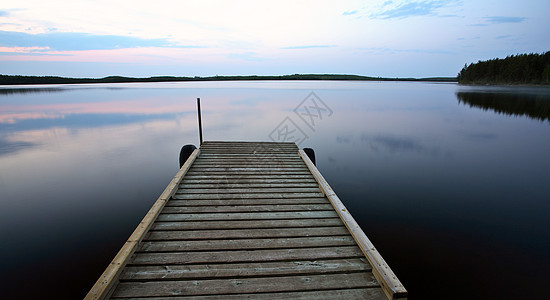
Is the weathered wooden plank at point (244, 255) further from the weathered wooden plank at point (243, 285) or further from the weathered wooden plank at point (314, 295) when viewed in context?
the weathered wooden plank at point (314, 295)

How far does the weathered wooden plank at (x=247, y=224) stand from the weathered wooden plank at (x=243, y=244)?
0.30m

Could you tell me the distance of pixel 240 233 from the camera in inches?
132

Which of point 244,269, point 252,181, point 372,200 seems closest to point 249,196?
point 252,181

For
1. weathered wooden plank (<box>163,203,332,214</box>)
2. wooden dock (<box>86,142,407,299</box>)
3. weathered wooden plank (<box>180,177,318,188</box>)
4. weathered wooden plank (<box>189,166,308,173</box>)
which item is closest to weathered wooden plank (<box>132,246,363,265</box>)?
wooden dock (<box>86,142,407,299</box>)

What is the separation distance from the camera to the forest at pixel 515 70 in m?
62.0

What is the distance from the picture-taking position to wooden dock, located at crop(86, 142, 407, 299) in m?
2.44

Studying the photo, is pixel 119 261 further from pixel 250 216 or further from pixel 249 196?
pixel 249 196

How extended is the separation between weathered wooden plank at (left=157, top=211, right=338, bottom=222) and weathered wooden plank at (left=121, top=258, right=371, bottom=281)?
3.22ft

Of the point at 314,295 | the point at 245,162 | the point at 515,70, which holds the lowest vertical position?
the point at 314,295

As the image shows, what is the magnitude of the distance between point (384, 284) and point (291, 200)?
2.13m

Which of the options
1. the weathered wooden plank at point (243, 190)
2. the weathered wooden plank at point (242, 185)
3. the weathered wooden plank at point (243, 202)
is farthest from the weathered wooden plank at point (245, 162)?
the weathered wooden plank at point (243, 202)

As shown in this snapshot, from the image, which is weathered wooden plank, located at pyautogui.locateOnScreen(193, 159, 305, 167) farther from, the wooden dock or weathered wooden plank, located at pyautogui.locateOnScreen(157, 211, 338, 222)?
weathered wooden plank, located at pyautogui.locateOnScreen(157, 211, 338, 222)

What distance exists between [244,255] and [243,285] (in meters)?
0.43

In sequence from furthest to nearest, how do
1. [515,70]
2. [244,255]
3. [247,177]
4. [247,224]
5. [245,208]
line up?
[515,70] → [247,177] → [245,208] → [247,224] → [244,255]
